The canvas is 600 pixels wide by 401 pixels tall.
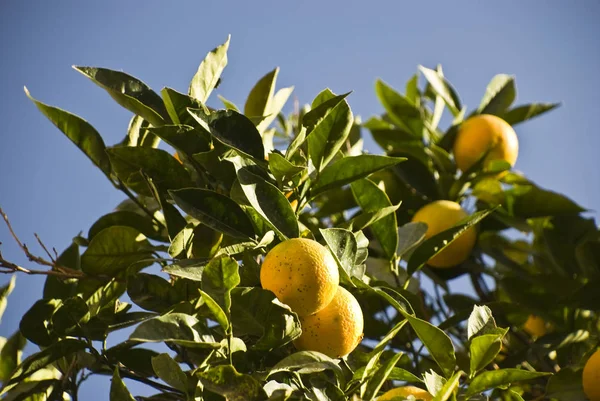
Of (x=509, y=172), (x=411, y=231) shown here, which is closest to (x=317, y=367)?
(x=411, y=231)

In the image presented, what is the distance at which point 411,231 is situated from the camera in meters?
1.47

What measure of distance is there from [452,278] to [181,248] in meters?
0.93

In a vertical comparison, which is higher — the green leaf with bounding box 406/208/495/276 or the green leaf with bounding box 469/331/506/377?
the green leaf with bounding box 406/208/495/276

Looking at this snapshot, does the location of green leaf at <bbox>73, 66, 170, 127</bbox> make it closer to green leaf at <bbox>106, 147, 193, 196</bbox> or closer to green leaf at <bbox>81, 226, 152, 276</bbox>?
green leaf at <bbox>106, 147, 193, 196</bbox>

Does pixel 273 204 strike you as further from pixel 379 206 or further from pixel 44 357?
pixel 44 357

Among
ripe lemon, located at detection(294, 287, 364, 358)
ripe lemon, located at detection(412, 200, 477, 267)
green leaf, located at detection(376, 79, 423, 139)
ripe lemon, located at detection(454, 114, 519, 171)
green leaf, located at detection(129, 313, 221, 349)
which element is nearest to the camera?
green leaf, located at detection(129, 313, 221, 349)

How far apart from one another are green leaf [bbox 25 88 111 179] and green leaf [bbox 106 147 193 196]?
79mm

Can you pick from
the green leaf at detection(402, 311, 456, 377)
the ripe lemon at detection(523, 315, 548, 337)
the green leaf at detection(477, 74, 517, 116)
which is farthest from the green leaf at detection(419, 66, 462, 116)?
the green leaf at detection(402, 311, 456, 377)

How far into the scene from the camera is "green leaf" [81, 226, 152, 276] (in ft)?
4.11

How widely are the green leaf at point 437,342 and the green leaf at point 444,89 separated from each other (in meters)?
1.06

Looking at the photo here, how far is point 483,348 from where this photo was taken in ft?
3.45

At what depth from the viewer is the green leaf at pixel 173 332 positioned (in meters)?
0.86

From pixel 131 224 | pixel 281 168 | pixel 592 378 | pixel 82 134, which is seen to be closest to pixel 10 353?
pixel 131 224

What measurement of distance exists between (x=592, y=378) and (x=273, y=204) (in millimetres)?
651
